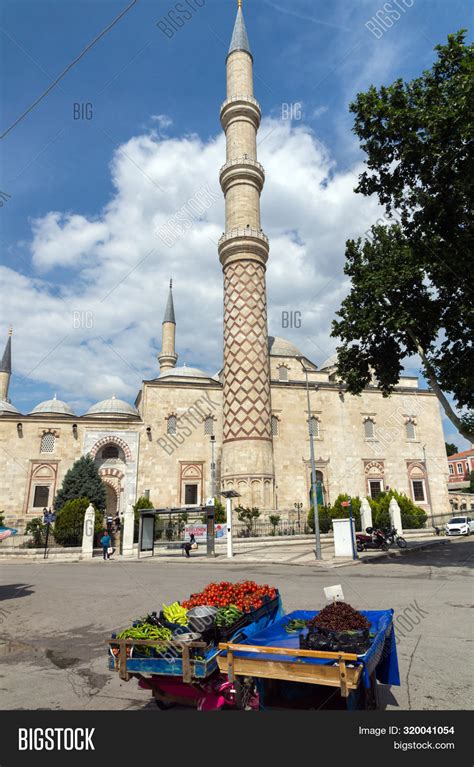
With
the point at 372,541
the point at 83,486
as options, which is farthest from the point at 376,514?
the point at 83,486

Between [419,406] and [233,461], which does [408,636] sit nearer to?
[233,461]

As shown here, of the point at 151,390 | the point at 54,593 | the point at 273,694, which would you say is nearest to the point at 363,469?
the point at 151,390

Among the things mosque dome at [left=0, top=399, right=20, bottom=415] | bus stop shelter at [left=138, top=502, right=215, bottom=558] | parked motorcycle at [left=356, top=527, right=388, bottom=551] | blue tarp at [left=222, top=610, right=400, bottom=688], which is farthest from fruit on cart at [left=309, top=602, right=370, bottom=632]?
mosque dome at [left=0, top=399, right=20, bottom=415]

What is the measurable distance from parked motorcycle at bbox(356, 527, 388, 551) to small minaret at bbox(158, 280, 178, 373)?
23.8m

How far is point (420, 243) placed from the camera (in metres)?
12.6

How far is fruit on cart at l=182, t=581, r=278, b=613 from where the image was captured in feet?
14.0

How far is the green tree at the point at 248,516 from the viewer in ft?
78.4

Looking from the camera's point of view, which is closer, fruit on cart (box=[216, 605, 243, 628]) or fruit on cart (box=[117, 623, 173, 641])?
fruit on cart (box=[117, 623, 173, 641])

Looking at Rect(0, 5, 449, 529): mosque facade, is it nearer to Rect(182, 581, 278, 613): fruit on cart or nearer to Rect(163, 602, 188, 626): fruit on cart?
Rect(182, 581, 278, 613): fruit on cart

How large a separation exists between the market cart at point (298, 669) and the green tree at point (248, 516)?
20.7m

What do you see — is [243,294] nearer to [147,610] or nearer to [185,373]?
[185,373]

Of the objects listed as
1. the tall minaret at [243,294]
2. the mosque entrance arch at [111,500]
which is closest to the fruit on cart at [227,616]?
the tall minaret at [243,294]

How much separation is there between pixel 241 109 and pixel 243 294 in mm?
11785

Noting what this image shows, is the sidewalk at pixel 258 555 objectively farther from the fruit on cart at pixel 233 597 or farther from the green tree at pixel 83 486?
the fruit on cart at pixel 233 597
